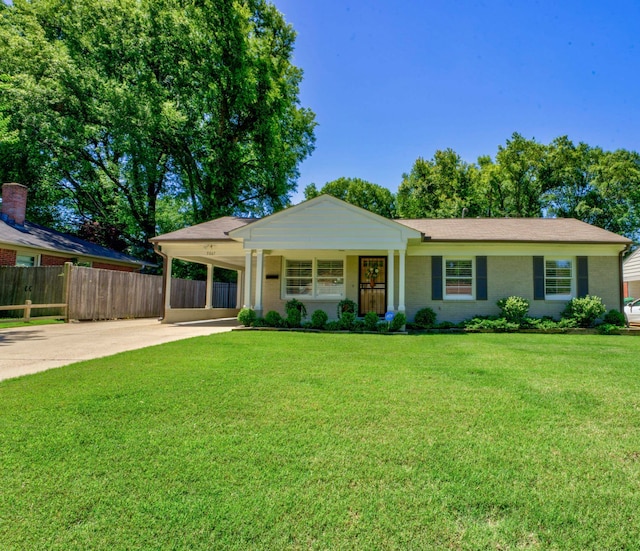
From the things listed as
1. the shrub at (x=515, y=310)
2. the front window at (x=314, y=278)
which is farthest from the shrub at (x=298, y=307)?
the shrub at (x=515, y=310)

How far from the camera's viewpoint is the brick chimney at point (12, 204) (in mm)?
17703

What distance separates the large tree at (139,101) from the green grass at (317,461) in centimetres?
1958

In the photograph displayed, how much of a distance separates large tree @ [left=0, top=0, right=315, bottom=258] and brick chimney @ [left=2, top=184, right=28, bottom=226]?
3978 millimetres

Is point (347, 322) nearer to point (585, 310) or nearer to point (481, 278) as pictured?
point (481, 278)

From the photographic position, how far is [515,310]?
490 inches

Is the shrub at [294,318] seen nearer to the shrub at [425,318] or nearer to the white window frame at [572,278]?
the shrub at [425,318]

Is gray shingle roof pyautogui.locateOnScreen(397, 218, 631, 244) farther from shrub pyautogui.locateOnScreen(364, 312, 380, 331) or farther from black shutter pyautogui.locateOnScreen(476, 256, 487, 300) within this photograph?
shrub pyautogui.locateOnScreen(364, 312, 380, 331)

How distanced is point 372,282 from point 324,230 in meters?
2.86

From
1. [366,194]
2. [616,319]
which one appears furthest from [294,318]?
[366,194]

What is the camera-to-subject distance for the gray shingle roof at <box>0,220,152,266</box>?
51.5ft

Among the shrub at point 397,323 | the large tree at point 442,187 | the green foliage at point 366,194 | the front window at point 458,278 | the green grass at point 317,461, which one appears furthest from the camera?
the green foliage at point 366,194

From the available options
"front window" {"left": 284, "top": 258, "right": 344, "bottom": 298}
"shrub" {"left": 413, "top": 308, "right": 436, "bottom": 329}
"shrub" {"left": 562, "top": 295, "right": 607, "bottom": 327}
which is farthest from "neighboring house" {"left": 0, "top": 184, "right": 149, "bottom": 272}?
"shrub" {"left": 562, "top": 295, "right": 607, "bottom": 327}

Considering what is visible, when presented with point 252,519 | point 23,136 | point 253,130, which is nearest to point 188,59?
Answer: point 253,130

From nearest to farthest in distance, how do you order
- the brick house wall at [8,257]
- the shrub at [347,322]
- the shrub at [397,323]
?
the shrub at [397,323], the shrub at [347,322], the brick house wall at [8,257]
